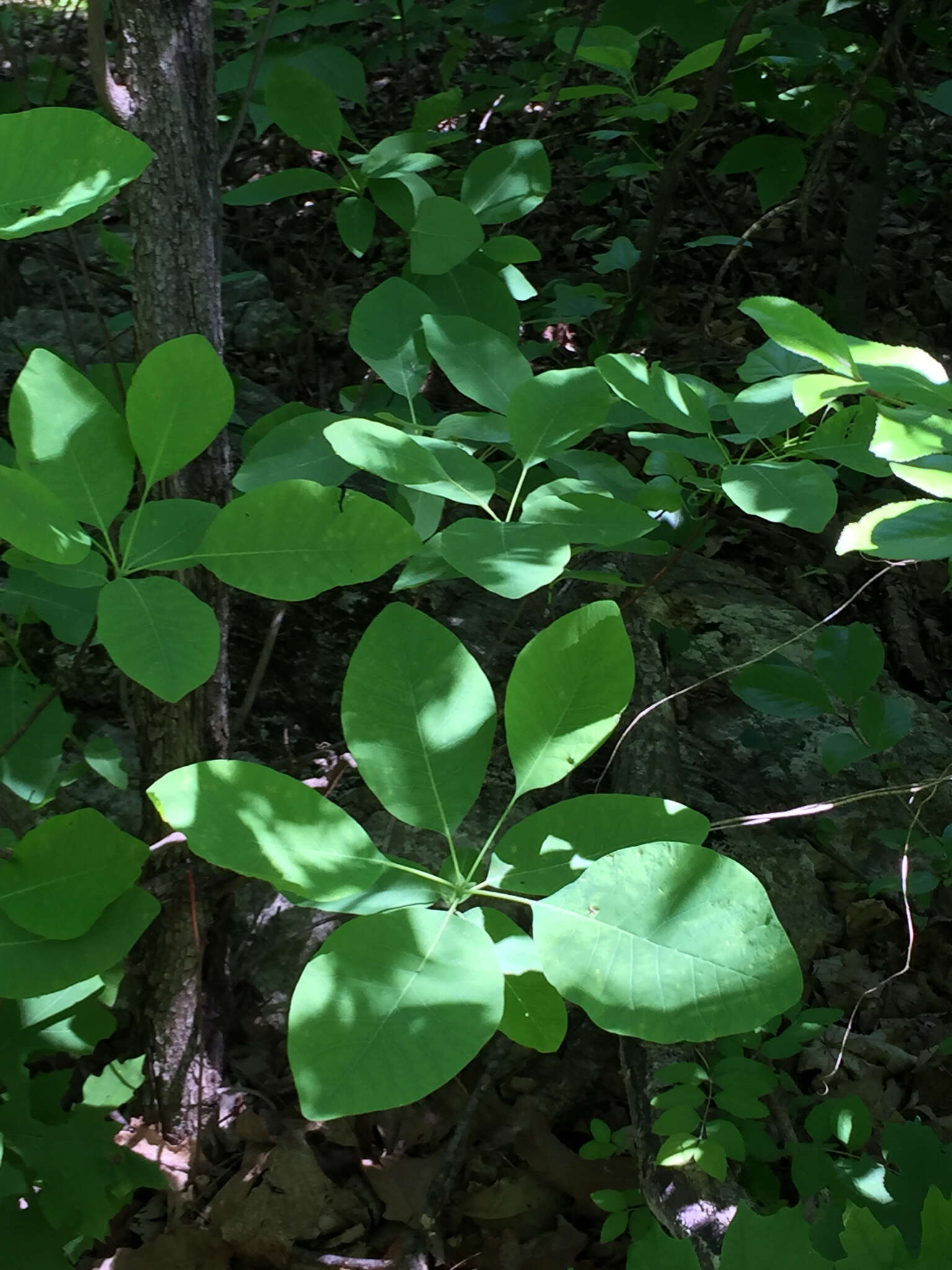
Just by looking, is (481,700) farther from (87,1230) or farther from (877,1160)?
(877,1160)

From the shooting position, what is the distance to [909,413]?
0.69 meters

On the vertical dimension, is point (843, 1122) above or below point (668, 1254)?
below

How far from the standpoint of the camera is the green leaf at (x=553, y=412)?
87 cm

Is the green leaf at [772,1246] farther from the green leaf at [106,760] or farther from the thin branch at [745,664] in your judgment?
the green leaf at [106,760]

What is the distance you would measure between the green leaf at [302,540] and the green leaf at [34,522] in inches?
4.4

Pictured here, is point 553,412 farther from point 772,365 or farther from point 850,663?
point 850,663

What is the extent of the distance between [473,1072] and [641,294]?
1536mm

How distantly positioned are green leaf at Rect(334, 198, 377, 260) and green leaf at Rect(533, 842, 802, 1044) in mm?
960

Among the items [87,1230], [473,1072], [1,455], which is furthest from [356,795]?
[1,455]

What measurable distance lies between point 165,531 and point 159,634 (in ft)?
0.42

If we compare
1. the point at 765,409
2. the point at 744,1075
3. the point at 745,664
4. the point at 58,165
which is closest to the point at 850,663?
the point at 745,664

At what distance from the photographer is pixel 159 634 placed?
29.7 inches

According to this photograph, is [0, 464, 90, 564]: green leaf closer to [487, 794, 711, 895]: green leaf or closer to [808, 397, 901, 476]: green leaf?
[487, 794, 711, 895]: green leaf

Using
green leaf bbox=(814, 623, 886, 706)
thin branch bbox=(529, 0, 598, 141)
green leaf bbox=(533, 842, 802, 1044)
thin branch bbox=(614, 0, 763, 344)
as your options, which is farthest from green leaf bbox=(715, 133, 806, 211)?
green leaf bbox=(533, 842, 802, 1044)
